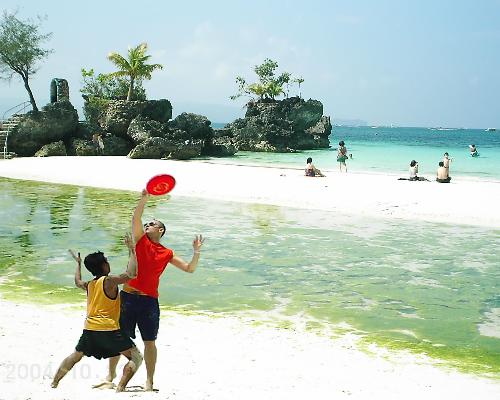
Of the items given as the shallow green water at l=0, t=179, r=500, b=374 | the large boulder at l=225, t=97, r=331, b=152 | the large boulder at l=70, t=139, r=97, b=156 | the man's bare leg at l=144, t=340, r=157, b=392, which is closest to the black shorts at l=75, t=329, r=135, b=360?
the man's bare leg at l=144, t=340, r=157, b=392

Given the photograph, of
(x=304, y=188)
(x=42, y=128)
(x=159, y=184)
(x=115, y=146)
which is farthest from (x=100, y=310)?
(x=115, y=146)

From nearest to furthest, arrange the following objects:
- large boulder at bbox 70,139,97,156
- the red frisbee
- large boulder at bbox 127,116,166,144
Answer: the red frisbee
large boulder at bbox 70,139,97,156
large boulder at bbox 127,116,166,144

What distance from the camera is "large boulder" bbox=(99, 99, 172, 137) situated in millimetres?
47688

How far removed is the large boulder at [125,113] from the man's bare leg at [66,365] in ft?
141

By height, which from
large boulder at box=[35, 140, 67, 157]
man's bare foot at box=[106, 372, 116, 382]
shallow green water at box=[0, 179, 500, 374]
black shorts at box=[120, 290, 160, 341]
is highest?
large boulder at box=[35, 140, 67, 157]

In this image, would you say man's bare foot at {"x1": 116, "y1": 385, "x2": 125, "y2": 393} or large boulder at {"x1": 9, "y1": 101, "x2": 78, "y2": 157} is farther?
large boulder at {"x1": 9, "y1": 101, "x2": 78, "y2": 157}

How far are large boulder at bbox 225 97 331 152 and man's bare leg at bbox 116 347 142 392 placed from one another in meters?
61.8

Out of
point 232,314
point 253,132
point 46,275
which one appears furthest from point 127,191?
point 253,132

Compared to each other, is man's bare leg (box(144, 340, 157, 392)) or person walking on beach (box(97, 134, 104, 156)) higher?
person walking on beach (box(97, 134, 104, 156))

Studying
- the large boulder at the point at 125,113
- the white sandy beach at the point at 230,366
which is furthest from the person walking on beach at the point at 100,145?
the white sandy beach at the point at 230,366

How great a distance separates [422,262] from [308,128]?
221ft

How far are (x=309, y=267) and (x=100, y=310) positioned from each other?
7.85 metres

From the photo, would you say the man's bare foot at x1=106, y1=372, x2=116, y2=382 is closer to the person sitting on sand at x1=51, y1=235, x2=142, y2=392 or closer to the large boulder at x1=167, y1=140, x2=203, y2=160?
the person sitting on sand at x1=51, y1=235, x2=142, y2=392

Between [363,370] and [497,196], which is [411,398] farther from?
[497,196]
